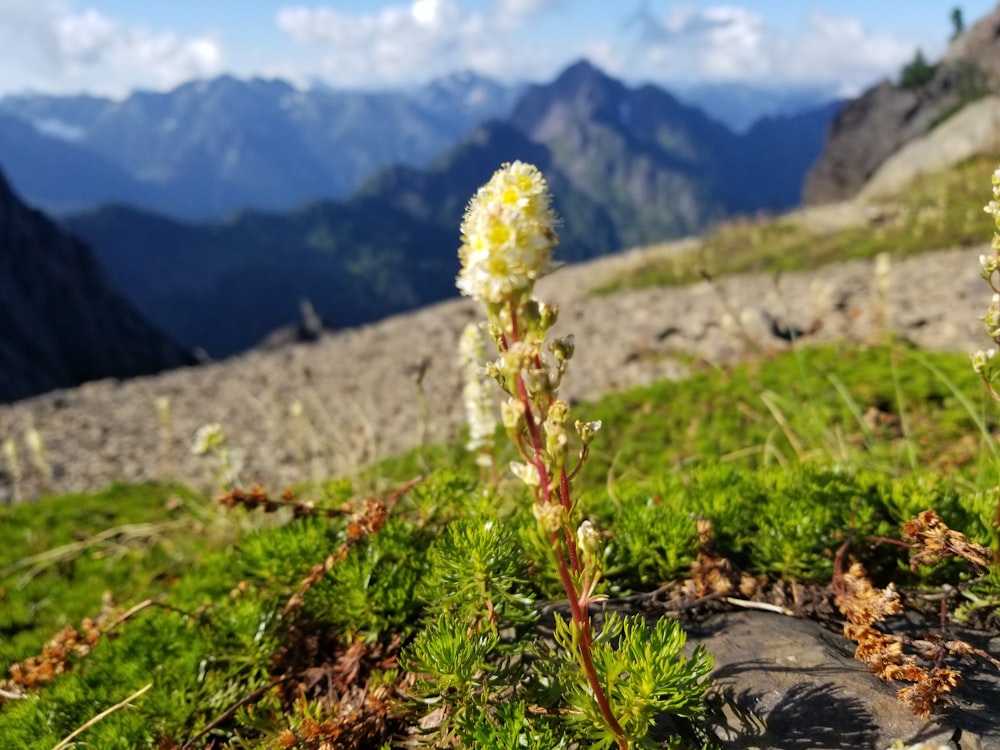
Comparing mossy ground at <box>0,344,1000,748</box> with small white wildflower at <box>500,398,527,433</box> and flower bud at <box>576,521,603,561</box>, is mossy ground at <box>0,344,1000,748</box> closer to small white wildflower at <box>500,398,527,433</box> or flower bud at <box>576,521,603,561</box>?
flower bud at <box>576,521,603,561</box>

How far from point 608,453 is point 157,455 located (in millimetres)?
10289

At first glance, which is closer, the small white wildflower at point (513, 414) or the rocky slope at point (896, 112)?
the small white wildflower at point (513, 414)

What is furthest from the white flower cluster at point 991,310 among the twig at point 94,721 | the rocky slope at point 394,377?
the rocky slope at point 394,377

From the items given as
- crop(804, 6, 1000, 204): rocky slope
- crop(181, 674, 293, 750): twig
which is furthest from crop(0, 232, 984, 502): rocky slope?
crop(804, 6, 1000, 204): rocky slope

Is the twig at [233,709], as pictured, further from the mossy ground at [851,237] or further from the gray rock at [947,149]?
the gray rock at [947,149]

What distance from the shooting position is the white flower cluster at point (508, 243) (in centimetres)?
155

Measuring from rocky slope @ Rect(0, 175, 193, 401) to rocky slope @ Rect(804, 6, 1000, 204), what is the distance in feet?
255

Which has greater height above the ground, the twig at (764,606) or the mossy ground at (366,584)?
the mossy ground at (366,584)

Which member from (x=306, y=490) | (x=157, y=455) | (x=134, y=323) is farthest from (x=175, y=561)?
(x=134, y=323)

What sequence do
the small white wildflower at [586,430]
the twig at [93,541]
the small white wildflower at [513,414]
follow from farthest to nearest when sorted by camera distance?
1. the twig at [93,541]
2. the small white wildflower at [586,430]
3. the small white wildflower at [513,414]

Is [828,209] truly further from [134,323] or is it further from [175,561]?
[134,323]

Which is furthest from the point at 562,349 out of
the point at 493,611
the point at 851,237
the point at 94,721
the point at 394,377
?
the point at 851,237

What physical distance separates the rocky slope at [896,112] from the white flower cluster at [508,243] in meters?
52.0

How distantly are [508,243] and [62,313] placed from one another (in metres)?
100
